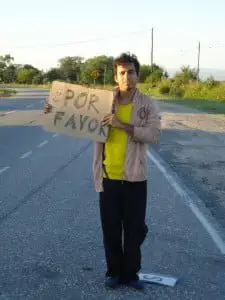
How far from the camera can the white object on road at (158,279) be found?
5.30 m

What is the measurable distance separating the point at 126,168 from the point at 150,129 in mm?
366

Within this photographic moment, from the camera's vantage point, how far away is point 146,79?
93062mm

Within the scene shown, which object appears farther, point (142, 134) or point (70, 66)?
point (70, 66)

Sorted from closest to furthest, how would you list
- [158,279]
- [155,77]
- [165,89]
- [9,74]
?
1. [158,279]
2. [165,89]
3. [155,77]
4. [9,74]

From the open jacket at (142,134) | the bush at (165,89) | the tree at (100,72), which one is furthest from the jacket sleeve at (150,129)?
the bush at (165,89)

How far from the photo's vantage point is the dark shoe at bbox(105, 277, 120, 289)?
5141 mm

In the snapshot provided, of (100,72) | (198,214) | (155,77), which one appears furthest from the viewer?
(155,77)

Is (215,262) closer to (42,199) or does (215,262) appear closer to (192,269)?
(192,269)

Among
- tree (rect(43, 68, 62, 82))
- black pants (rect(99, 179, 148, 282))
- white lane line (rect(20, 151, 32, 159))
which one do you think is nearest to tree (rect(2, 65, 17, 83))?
tree (rect(43, 68, 62, 82))

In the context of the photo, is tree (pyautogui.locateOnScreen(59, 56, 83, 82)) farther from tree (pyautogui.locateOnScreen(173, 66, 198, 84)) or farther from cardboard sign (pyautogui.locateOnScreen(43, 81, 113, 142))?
cardboard sign (pyautogui.locateOnScreen(43, 81, 113, 142))

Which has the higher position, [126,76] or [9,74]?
[126,76]

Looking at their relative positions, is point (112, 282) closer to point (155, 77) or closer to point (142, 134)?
point (142, 134)

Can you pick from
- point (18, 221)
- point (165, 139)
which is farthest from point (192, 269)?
point (165, 139)

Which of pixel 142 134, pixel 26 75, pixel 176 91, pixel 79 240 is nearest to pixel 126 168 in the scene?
pixel 142 134
